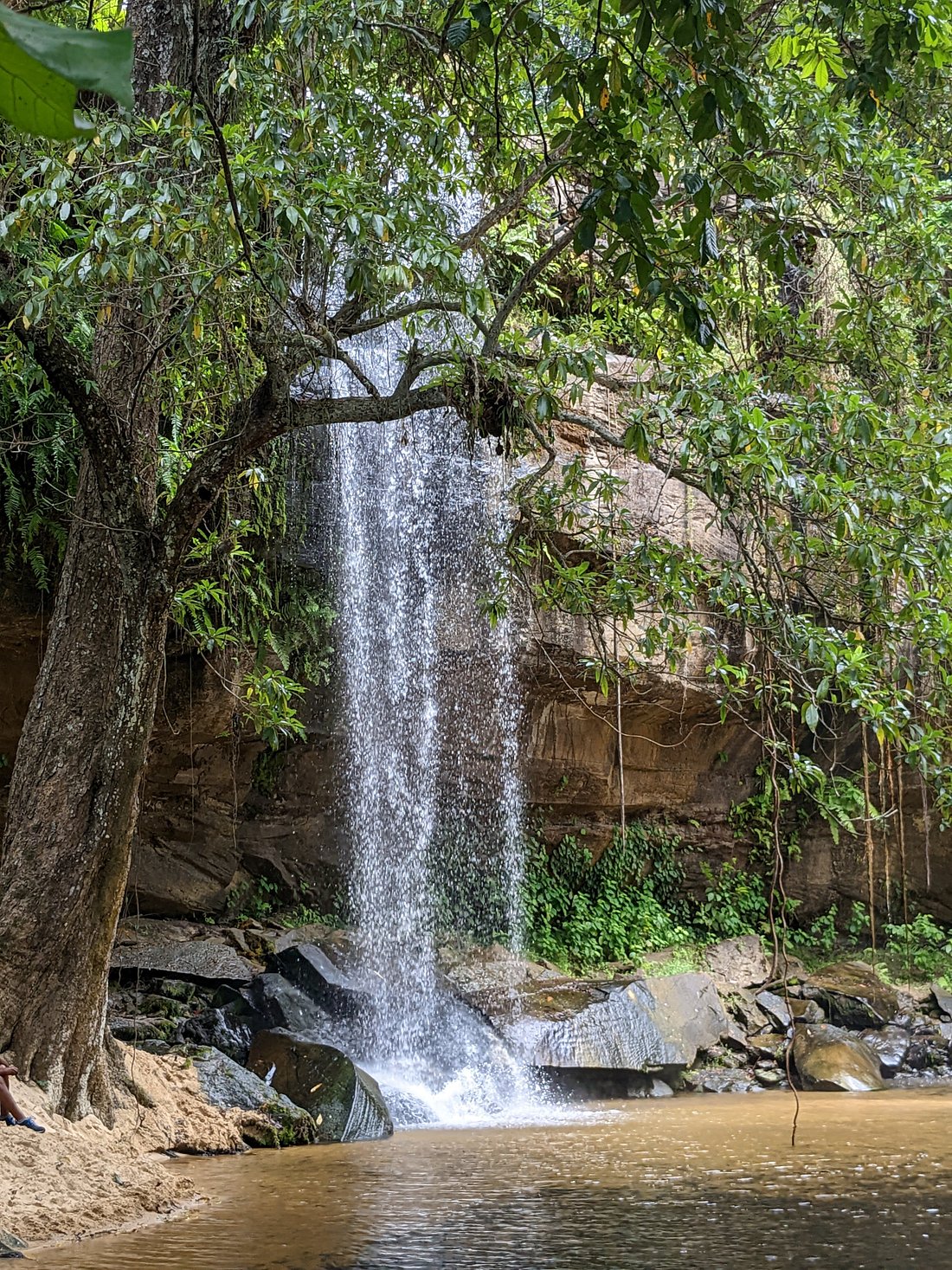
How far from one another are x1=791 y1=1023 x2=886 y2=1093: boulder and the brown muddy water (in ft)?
9.01

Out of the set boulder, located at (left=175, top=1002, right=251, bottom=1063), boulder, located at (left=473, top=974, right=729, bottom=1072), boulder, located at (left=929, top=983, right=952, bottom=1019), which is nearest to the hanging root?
boulder, located at (left=175, top=1002, right=251, bottom=1063)

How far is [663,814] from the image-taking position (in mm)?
13672

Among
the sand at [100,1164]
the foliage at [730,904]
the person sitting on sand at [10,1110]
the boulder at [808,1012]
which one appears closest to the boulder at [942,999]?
the boulder at [808,1012]

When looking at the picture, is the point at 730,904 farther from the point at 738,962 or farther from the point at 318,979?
the point at 318,979

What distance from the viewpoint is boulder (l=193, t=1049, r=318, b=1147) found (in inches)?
267

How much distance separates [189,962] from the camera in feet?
31.2

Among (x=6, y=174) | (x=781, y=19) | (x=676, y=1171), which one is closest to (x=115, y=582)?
(x=6, y=174)

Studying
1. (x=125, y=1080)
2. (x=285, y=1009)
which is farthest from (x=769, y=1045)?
(x=125, y=1080)

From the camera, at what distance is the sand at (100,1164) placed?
4484 mm

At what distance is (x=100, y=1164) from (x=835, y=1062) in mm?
7051

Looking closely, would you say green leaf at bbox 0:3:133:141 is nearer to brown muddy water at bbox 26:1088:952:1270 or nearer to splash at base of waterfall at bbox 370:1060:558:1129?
brown muddy water at bbox 26:1088:952:1270

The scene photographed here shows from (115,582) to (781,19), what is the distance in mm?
4805

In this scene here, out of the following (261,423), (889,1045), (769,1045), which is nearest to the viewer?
(261,423)

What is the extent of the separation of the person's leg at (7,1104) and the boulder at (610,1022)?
16.8ft
